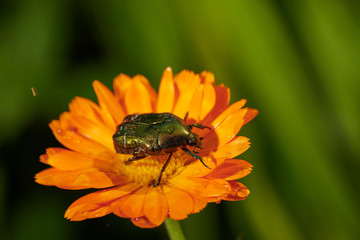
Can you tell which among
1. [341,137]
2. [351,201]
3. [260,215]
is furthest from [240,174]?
[341,137]

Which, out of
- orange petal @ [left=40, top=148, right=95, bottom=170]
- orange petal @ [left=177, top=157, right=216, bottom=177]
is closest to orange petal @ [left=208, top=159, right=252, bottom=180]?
orange petal @ [left=177, top=157, right=216, bottom=177]

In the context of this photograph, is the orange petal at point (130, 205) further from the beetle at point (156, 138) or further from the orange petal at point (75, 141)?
the orange petal at point (75, 141)

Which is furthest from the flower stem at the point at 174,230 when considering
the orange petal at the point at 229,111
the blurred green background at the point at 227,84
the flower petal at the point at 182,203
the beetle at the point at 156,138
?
the blurred green background at the point at 227,84

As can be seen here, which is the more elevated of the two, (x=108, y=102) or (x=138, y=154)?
(x=108, y=102)

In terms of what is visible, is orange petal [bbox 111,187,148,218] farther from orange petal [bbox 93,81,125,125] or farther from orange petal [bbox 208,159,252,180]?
orange petal [bbox 93,81,125,125]

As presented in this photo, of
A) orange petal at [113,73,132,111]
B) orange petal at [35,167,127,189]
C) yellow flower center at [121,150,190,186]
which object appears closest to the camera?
orange petal at [35,167,127,189]

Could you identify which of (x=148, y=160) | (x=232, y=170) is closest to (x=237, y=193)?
(x=232, y=170)

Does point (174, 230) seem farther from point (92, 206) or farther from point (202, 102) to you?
point (202, 102)
